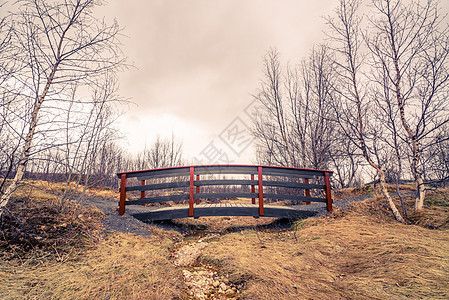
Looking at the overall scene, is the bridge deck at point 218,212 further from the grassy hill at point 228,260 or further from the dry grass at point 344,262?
the dry grass at point 344,262

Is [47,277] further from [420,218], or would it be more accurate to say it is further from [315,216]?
[420,218]

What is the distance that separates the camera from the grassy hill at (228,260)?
2.60 meters

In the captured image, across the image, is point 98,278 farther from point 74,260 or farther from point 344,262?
point 344,262

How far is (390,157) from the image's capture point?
6289 millimetres

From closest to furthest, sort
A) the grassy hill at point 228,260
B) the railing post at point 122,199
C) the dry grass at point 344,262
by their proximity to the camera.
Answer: the dry grass at point 344,262, the grassy hill at point 228,260, the railing post at point 122,199

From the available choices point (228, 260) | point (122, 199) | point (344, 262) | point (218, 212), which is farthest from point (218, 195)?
point (344, 262)

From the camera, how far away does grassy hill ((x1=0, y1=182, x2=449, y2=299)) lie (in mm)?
2604

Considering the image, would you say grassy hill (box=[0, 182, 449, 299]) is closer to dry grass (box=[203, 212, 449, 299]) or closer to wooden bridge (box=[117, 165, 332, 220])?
dry grass (box=[203, 212, 449, 299])

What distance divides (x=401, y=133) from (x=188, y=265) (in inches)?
285

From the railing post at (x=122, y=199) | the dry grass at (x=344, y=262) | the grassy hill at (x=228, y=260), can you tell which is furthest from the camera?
the railing post at (x=122, y=199)

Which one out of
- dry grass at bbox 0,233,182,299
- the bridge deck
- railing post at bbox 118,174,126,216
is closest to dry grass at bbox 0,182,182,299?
dry grass at bbox 0,233,182,299

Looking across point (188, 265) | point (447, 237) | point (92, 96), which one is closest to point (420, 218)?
point (447, 237)

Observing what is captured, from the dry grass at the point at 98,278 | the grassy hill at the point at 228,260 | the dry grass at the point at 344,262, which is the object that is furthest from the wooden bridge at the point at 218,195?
the dry grass at the point at 98,278

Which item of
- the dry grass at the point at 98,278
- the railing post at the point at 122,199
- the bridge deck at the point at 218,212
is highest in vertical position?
the railing post at the point at 122,199
